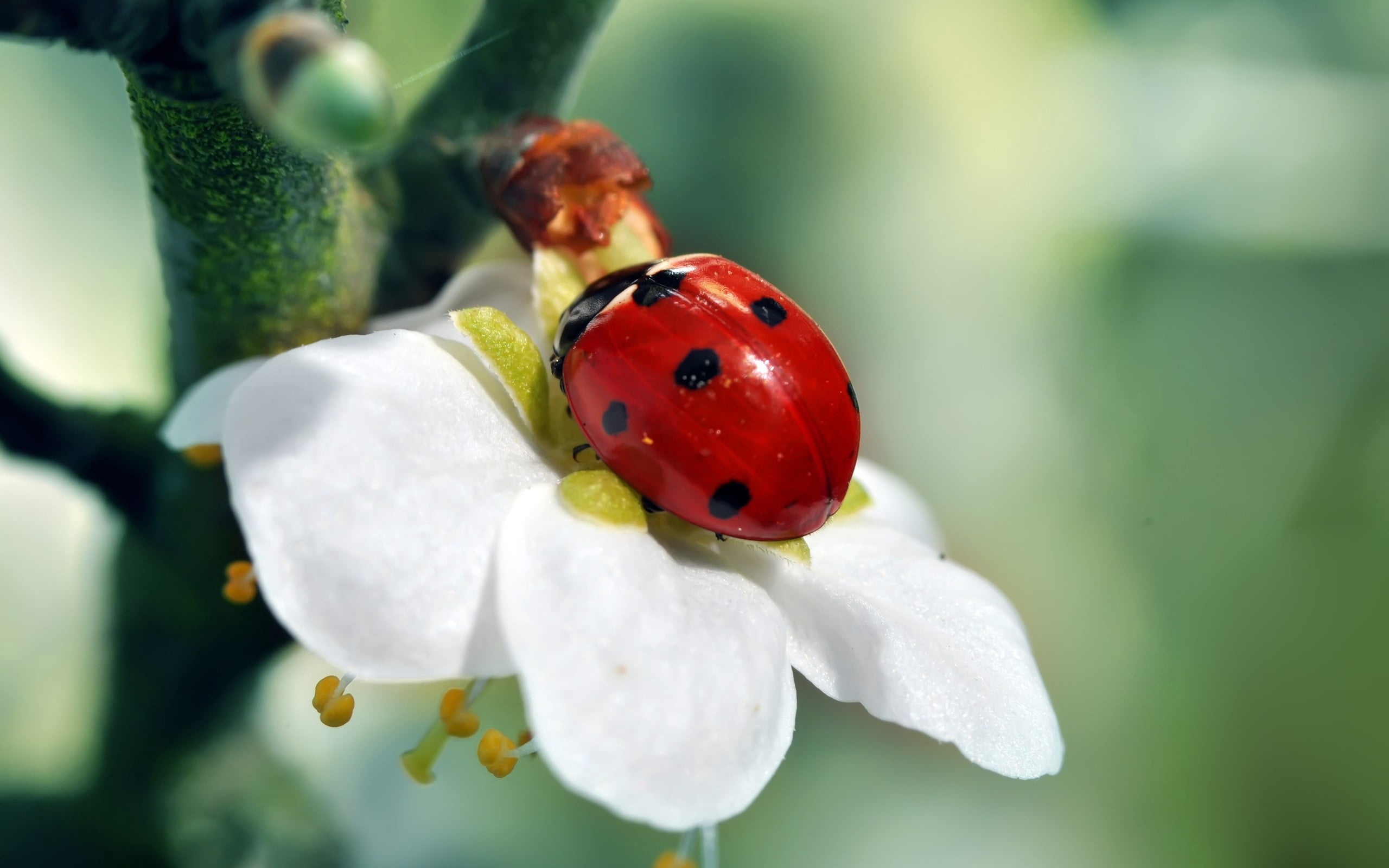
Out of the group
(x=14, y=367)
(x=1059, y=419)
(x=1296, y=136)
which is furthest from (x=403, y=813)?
(x=1296, y=136)

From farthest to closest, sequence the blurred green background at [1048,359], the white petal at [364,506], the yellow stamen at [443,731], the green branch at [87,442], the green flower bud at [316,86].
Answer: the blurred green background at [1048,359], the green branch at [87,442], the yellow stamen at [443,731], the white petal at [364,506], the green flower bud at [316,86]

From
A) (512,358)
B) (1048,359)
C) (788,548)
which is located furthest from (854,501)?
(1048,359)

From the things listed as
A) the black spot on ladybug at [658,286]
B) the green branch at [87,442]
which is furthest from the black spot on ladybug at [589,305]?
the green branch at [87,442]

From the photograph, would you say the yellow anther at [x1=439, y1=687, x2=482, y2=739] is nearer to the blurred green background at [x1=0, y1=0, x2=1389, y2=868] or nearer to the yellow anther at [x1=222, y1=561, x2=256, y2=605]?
the yellow anther at [x1=222, y1=561, x2=256, y2=605]

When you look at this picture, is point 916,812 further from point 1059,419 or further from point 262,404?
point 262,404

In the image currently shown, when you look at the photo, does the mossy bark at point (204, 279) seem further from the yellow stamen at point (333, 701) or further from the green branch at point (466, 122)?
the yellow stamen at point (333, 701)

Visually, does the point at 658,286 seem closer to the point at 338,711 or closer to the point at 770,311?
the point at 770,311

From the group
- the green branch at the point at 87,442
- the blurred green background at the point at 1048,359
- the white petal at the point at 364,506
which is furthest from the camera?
the blurred green background at the point at 1048,359

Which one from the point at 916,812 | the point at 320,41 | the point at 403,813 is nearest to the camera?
the point at 320,41
